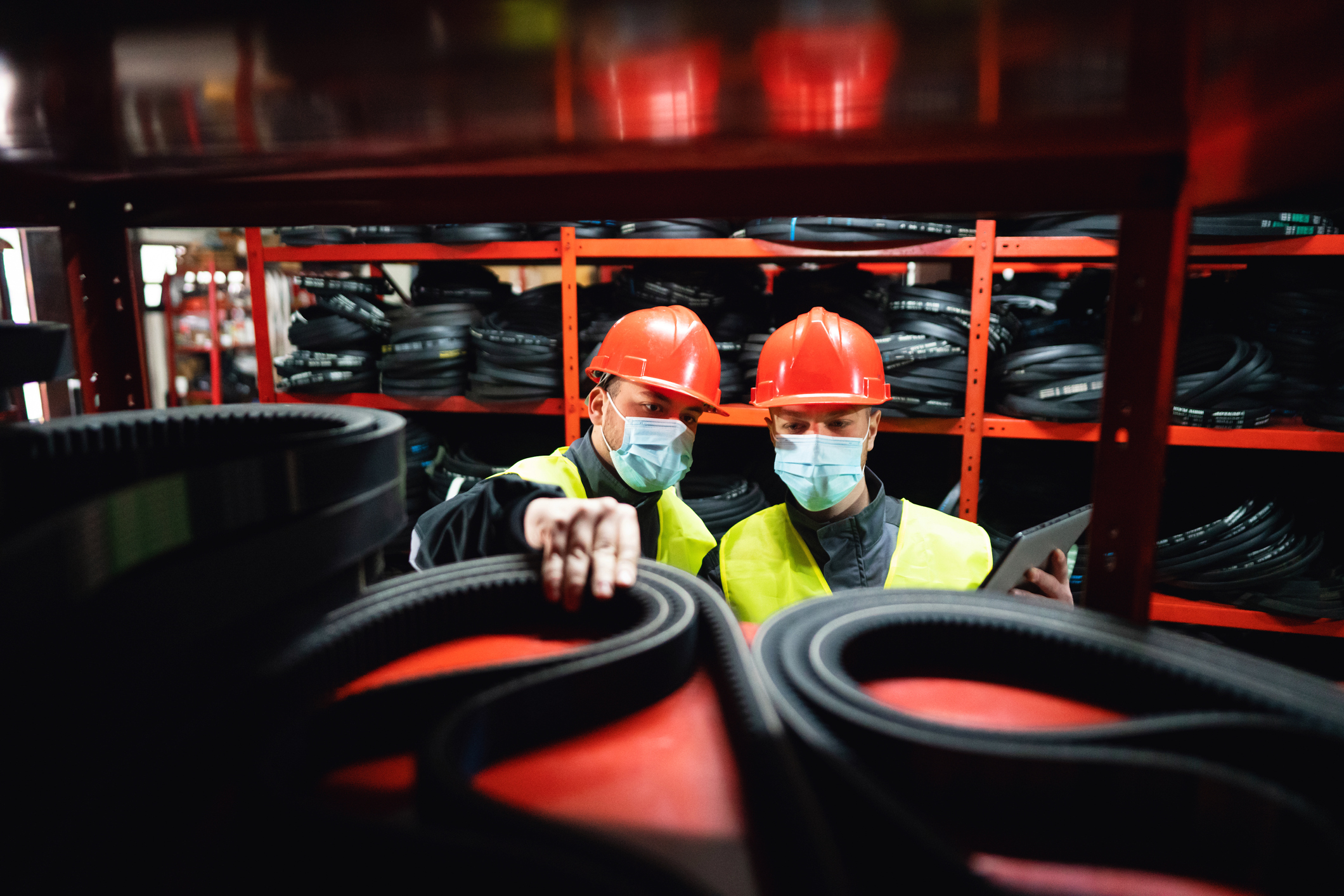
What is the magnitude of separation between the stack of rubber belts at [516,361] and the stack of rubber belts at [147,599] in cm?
191

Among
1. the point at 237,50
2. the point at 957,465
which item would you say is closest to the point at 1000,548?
the point at 957,465

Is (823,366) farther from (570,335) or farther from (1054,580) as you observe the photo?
(570,335)

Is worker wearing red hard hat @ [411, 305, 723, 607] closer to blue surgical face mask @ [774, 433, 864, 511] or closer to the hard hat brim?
the hard hat brim

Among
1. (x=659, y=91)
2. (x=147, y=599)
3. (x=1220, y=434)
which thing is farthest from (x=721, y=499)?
(x=147, y=599)

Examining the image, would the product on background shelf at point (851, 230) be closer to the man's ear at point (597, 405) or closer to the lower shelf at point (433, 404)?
the man's ear at point (597, 405)

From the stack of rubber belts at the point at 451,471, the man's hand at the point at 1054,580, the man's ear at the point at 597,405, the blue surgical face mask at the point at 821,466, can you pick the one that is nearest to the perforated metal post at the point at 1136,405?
the man's hand at the point at 1054,580

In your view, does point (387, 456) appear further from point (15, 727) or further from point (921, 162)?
point (921, 162)

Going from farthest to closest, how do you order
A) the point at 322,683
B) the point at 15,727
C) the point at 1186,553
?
1. the point at 1186,553
2. the point at 322,683
3. the point at 15,727

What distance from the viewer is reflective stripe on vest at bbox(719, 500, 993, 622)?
1.76m

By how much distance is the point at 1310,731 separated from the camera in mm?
396

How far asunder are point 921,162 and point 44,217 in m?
0.85

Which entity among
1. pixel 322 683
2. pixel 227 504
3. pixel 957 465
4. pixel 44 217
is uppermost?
pixel 44 217

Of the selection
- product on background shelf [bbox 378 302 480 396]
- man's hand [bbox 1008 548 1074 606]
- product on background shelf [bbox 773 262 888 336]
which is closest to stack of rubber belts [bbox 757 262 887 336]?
product on background shelf [bbox 773 262 888 336]

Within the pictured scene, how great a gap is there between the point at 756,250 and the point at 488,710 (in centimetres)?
197
